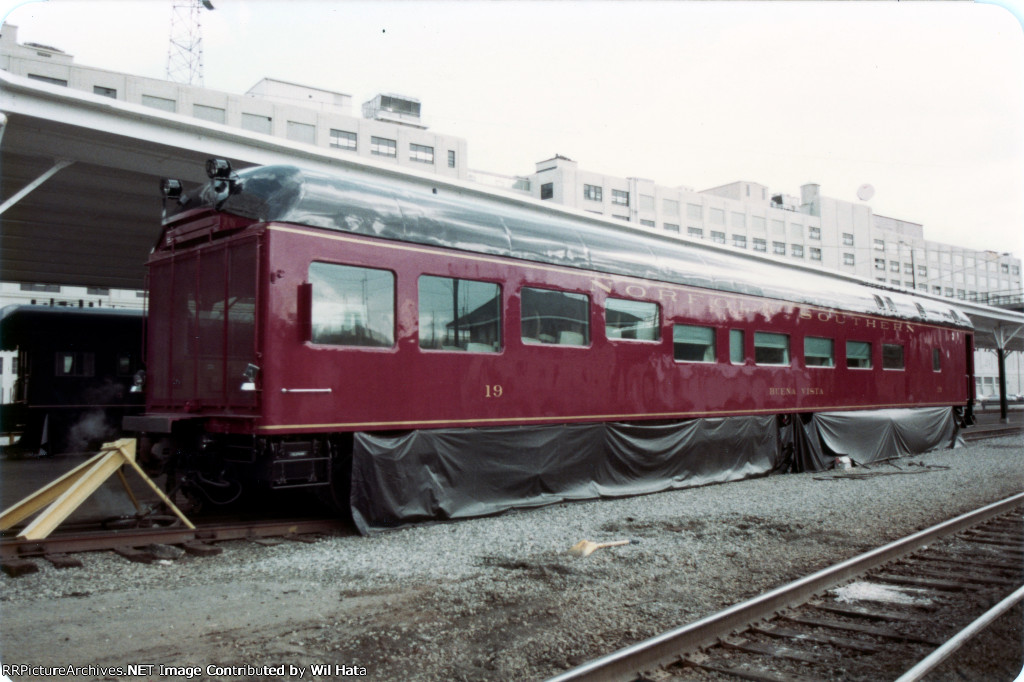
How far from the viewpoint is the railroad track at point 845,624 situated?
4.30 m

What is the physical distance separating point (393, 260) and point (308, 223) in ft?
3.32

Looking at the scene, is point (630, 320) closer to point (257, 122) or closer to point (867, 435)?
point (867, 435)

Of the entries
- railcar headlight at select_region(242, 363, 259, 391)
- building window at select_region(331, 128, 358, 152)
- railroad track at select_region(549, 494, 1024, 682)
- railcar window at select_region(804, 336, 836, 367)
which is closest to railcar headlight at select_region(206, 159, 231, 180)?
railcar headlight at select_region(242, 363, 259, 391)

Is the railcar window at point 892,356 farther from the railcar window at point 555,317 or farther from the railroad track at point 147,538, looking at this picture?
the railroad track at point 147,538

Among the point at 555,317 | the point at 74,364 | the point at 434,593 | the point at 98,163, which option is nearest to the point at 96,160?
the point at 98,163

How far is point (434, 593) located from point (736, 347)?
837cm

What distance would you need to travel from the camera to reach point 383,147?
54188 millimetres

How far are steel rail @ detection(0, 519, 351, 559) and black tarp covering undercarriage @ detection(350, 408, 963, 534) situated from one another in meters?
0.59

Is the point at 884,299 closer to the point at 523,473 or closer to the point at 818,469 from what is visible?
the point at 818,469

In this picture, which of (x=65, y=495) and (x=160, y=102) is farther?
(x=160, y=102)

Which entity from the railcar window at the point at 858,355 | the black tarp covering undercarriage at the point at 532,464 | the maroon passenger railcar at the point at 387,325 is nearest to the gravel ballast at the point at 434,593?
the black tarp covering undercarriage at the point at 532,464

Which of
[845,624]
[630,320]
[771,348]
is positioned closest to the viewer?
[845,624]

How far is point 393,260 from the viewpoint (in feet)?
27.2

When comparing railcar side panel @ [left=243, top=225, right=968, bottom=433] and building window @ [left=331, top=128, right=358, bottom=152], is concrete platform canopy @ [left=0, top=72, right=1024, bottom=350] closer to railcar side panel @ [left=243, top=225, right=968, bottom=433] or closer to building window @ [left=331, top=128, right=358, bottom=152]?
railcar side panel @ [left=243, top=225, right=968, bottom=433]
